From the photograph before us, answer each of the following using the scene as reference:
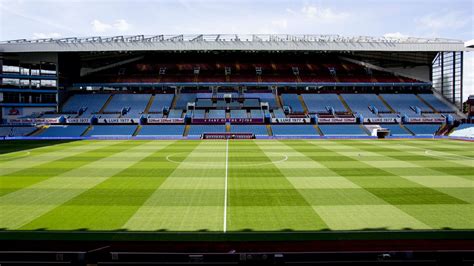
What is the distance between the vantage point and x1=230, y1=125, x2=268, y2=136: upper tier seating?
51.9 metres

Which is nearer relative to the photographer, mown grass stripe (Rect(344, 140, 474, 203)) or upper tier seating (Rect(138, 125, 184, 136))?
mown grass stripe (Rect(344, 140, 474, 203))

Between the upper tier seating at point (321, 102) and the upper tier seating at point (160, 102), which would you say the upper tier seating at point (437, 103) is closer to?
the upper tier seating at point (321, 102)

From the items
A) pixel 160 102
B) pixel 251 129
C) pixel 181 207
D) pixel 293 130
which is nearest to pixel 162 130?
pixel 160 102

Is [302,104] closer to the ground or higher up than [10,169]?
higher up

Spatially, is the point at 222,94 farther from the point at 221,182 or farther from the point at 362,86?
the point at 221,182

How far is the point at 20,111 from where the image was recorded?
192 feet

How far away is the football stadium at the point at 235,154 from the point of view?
1034 cm

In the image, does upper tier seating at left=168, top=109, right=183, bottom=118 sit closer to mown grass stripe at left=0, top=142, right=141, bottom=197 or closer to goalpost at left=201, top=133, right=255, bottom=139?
goalpost at left=201, top=133, right=255, bottom=139

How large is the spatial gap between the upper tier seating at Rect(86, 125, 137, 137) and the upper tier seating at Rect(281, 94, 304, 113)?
90.0 ft

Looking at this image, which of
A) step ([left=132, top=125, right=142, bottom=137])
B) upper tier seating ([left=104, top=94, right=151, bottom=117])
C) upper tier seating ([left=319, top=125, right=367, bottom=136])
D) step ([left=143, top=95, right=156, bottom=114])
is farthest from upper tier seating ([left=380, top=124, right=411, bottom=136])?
upper tier seating ([left=104, top=94, right=151, bottom=117])

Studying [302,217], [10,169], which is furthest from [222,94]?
[302,217]

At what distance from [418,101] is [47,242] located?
66082mm

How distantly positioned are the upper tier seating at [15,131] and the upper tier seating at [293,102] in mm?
42879

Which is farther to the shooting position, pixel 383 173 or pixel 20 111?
pixel 20 111
